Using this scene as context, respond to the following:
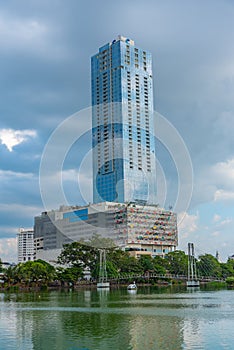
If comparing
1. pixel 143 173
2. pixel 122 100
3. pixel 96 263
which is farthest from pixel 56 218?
pixel 96 263

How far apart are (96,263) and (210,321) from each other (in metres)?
77.6

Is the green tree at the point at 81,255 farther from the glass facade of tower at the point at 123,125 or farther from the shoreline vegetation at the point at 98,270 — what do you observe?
the glass facade of tower at the point at 123,125

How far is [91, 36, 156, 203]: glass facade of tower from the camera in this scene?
16188 cm

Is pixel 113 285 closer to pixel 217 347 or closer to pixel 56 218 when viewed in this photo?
pixel 56 218

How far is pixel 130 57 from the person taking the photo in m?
176

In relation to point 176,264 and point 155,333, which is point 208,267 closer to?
point 176,264

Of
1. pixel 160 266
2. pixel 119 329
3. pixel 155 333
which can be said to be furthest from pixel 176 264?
pixel 155 333

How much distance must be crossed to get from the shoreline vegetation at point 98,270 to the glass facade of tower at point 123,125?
4318 cm

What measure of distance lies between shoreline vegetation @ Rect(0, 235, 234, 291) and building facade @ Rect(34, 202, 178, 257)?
21.7 m

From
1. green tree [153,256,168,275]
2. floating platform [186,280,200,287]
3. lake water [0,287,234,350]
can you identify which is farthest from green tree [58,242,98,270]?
lake water [0,287,234,350]

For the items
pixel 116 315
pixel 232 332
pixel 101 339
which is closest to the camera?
pixel 101 339

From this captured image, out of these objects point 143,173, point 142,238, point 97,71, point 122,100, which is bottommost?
point 142,238

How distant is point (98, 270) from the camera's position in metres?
103

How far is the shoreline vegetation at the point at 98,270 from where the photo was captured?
9756cm
